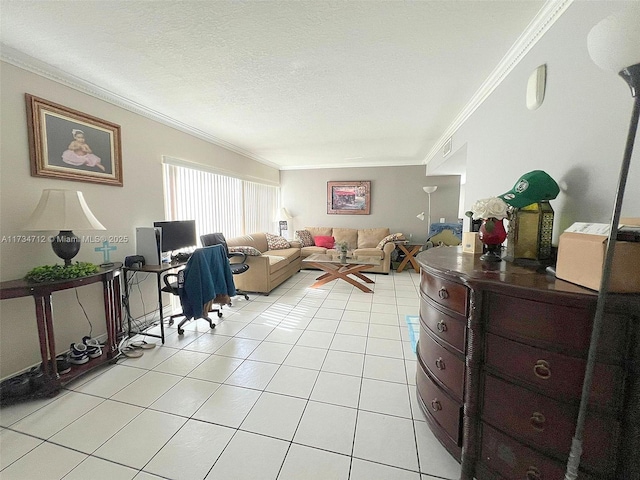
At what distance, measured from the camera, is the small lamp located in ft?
5.96

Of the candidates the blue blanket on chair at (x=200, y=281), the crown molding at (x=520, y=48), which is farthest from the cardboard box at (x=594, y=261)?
the blue blanket on chair at (x=200, y=281)

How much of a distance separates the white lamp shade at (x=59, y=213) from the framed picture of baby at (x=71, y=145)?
1.04 feet

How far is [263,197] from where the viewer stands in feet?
19.4

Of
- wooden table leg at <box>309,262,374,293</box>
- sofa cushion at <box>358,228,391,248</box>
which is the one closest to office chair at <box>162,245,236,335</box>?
wooden table leg at <box>309,262,374,293</box>

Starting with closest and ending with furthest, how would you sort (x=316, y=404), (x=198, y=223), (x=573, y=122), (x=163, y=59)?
(x=573, y=122) → (x=316, y=404) → (x=163, y=59) → (x=198, y=223)

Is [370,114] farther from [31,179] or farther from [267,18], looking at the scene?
[31,179]

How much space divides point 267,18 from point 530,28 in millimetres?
1626

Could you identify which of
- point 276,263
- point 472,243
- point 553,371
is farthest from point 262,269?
point 553,371

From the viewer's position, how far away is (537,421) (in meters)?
0.96

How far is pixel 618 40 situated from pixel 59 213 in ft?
9.82

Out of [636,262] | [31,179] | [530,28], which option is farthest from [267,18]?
[31,179]

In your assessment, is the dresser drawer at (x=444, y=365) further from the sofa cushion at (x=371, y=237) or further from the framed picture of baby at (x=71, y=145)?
the sofa cushion at (x=371, y=237)

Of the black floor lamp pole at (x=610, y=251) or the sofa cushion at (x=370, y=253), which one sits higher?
the black floor lamp pole at (x=610, y=251)

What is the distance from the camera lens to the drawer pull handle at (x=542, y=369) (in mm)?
925
